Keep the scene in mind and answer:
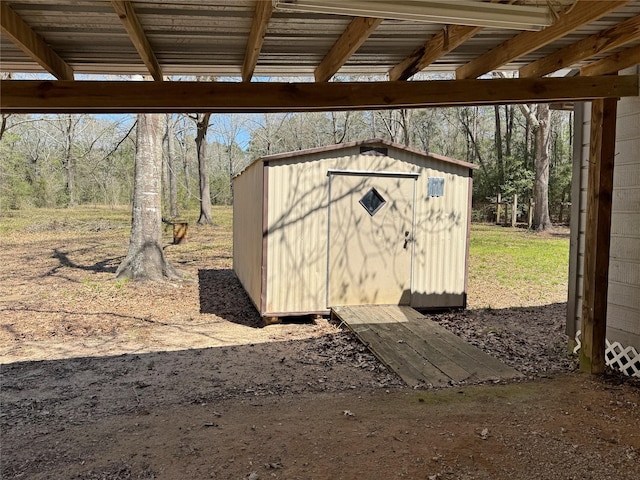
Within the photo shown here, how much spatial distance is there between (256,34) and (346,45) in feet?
1.86

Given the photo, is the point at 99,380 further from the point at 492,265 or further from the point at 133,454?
the point at 492,265

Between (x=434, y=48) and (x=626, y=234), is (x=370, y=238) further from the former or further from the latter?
(x=434, y=48)

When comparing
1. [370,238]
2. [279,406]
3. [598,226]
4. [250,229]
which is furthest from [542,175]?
[279,406]

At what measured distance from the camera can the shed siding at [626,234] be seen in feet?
13.4

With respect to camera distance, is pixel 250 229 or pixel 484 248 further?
pixel 484 248

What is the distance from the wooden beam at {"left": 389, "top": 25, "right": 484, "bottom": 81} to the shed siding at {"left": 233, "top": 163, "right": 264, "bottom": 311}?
11.5ft

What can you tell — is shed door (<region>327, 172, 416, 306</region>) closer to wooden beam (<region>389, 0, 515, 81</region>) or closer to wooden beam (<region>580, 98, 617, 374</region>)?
wooden beam (<region>580, 98, 617, 374</region>)

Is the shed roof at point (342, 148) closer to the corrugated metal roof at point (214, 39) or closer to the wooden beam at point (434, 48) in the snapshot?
the corrugated metal roof at point (214, 39)

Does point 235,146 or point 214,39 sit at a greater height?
point 235,146

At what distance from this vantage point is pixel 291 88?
3.30m

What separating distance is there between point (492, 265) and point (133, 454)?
10.3m

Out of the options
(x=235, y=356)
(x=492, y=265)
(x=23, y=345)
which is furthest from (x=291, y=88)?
(x=492, y=265)

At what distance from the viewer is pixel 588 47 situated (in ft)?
10.7

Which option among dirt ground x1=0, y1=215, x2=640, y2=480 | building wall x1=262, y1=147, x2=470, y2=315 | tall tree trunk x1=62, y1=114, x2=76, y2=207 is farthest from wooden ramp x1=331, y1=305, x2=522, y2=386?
tall tree trunk x1=62, y1=114, x2=76, y2=207
